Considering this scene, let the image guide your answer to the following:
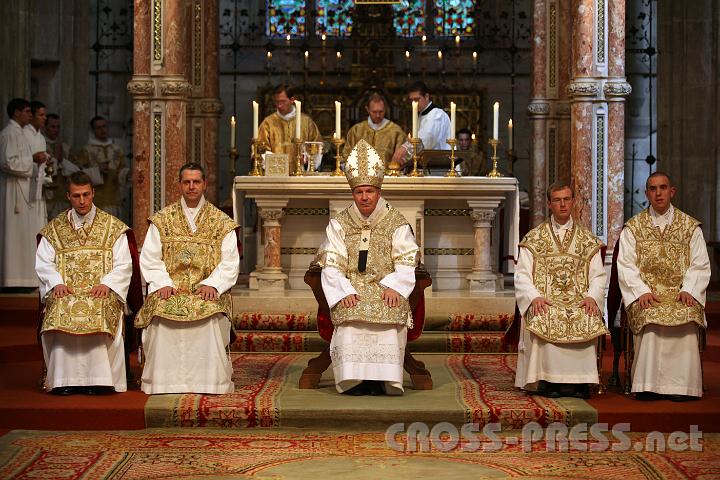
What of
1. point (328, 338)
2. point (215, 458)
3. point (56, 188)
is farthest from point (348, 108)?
point (215, 458)

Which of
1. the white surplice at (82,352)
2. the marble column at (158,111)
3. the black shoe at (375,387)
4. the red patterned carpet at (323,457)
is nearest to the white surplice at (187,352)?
the white surplice at (82,352)

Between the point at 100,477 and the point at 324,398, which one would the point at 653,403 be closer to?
the point at 324,398

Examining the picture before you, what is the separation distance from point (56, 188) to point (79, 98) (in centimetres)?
356

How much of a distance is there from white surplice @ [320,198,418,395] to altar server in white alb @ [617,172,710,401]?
154 cm

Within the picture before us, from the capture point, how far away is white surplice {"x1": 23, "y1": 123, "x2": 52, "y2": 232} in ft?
43.7

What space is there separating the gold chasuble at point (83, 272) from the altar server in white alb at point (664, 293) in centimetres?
351

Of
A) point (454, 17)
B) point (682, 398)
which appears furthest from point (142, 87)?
point (454, 17)

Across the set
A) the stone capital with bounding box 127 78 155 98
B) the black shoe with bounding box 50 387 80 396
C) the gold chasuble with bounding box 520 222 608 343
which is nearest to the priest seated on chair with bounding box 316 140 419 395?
the gold chasuble with bounding box 520 222 608 343

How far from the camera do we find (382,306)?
8.75 metres

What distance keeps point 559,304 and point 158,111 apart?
4.87 m

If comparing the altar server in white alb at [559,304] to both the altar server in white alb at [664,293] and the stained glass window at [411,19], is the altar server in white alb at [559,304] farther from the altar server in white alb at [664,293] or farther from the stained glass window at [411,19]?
the stained glass window at [411,19]

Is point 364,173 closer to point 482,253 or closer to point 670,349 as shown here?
point 670,349

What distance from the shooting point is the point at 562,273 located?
8.98m

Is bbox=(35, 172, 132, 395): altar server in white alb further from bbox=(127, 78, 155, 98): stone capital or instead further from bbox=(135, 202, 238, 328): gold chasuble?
bbox=(127, 78, 155, 98): stone capital
